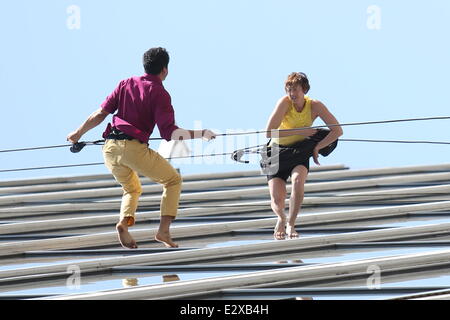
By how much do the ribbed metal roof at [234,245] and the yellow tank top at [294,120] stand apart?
0.78 meters

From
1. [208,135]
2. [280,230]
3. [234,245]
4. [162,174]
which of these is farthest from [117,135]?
[280,230]

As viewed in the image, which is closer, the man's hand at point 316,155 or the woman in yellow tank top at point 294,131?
the woman in yellow tank top at point 294,131

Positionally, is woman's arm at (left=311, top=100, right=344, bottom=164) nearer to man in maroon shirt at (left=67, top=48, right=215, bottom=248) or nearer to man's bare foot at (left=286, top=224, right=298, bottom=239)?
man's bare foot at (left=286, top=224, right=298, bottom=239)

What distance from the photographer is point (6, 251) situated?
9.84 meters

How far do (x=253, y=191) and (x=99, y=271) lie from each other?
4746 millimetres

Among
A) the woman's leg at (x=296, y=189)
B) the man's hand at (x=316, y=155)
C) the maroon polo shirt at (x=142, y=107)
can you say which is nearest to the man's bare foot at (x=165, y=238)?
the maroon polo shirt at (x=142, y=107)

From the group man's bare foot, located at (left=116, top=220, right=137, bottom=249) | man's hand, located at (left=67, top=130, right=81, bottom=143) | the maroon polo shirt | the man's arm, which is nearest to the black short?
the maroon polo shirt

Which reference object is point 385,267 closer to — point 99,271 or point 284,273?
point 284,273

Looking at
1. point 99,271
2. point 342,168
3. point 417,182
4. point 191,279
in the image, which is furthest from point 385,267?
point 342,168

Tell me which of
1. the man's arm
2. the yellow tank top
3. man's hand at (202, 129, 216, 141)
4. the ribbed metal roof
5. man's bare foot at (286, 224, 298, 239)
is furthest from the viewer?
man's bare foot at (286, 224, 298, 239)

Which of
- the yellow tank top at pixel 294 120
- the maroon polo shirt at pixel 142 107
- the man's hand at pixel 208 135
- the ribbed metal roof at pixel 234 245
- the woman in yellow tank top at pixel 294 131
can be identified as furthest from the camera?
the yellow tank top at pixel 294 120

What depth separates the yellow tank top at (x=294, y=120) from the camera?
32.7 ft

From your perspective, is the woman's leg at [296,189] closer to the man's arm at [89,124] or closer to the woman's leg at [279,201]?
the woman's leg at [279,201]

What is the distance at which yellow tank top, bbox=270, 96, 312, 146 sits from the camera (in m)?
9.95
